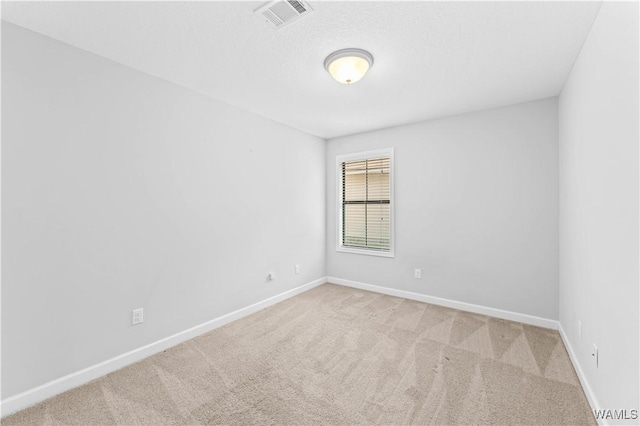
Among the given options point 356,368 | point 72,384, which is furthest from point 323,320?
point 72,384

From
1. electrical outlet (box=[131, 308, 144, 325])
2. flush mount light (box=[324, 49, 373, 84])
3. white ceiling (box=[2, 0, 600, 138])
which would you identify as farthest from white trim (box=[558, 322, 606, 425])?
electrical outlet (box=[131, 308, 144, 325])

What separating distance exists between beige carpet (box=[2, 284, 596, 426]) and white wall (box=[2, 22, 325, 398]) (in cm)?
37

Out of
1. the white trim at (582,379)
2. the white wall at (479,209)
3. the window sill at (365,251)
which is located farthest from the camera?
the window sill at (365,251)

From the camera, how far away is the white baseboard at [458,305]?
2.96 metres

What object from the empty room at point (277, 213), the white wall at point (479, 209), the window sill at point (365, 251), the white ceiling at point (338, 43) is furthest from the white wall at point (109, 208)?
the white wall at point (479, 209)

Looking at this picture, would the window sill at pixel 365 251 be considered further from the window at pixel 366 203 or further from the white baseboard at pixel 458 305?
the white baseboard at pixel 458 305

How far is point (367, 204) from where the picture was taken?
173 inches

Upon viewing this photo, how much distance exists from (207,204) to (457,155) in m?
3.06

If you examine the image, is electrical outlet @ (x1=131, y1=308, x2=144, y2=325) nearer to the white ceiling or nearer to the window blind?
the white ceiling

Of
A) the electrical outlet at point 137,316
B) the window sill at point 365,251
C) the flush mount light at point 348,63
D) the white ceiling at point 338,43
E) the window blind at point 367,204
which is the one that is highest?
the white ceiling at point 338,43

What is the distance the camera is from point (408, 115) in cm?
351

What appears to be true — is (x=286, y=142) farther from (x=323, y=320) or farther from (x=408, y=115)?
(x=323, y=320)

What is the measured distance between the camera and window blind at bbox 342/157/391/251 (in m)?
4.18

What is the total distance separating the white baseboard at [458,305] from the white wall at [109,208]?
1.66 m
